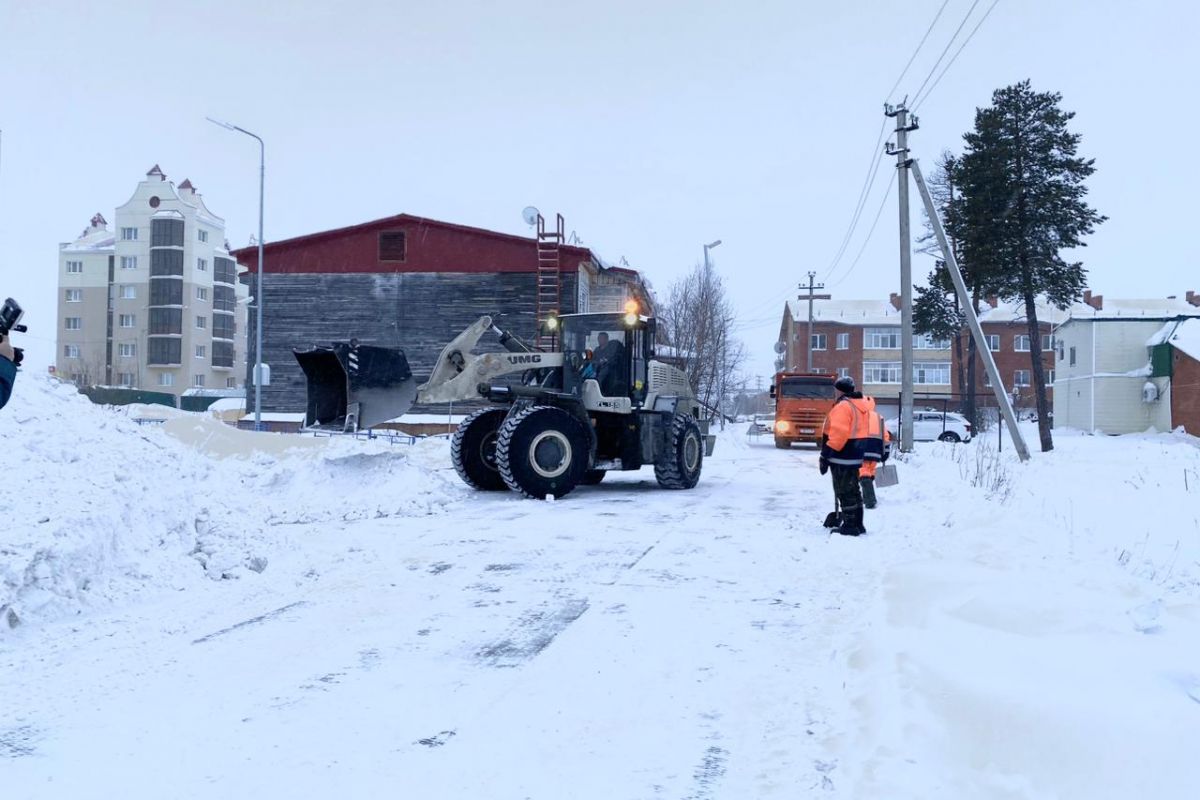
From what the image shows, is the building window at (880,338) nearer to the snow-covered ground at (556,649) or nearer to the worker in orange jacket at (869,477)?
the worker in orange jacket at (869,477)

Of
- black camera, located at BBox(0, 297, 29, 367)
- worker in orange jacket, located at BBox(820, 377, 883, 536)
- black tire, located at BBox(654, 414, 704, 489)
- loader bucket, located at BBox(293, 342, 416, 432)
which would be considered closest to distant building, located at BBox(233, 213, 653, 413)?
black tire, located at BBox(654, 414, 704, 489)

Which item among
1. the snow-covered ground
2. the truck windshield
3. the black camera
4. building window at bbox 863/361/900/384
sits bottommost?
the snow-covered ground

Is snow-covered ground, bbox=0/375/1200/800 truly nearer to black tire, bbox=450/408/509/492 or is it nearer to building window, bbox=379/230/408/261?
black tire, bbox=450/408/509/492

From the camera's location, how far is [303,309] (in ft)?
114

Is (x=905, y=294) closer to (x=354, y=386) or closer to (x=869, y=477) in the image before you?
(x=869, y=477)

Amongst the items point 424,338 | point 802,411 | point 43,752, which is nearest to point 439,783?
point 43,752

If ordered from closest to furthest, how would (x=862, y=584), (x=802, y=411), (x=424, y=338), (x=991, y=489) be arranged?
1. (x=862, y=584)
2. (x=991, y=489)
3. (x=802, y=411)
4. (x=424, y=338)

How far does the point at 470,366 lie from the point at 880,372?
70288 mm

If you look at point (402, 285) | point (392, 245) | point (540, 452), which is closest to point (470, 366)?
point (540, 452)

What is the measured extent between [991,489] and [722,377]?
29131 mm

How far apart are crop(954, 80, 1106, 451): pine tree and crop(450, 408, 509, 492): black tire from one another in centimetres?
2401

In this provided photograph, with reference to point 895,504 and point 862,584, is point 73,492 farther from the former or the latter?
point 895,504

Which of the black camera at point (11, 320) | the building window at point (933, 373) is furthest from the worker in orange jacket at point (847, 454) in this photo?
the building window at point (933, 373)

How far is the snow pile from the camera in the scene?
5777 mm
